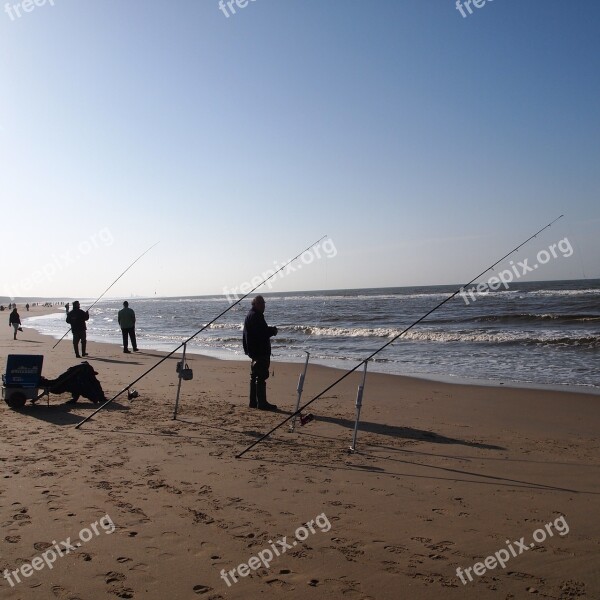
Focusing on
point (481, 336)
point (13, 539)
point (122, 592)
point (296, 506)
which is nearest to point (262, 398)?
point (296, 506)

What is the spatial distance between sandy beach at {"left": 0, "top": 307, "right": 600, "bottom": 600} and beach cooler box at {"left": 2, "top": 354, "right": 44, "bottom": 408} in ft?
1.12

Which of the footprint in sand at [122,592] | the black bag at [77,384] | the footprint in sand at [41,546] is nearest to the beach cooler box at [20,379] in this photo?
the black bag at [77,384]

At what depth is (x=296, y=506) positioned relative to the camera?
14.3 feet

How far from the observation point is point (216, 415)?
7.82 m

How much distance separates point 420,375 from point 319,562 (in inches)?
382

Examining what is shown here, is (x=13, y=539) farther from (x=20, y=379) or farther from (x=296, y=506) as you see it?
(x=20, y=379)

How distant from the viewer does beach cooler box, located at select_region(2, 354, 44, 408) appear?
803cm

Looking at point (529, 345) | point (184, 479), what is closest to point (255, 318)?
point (184, 479)

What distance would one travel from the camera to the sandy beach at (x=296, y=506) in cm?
327

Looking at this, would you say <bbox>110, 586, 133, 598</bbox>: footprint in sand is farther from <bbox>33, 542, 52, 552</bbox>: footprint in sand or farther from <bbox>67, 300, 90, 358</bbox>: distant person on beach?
<bbox>67, 300, 90, 358</bbox>: distant person on beach

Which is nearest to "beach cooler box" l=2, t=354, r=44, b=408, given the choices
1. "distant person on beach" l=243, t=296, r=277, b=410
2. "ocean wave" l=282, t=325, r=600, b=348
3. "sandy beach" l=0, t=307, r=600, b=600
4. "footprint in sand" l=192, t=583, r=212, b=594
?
"sandy beach" l=0, t=307, r=600, b=600

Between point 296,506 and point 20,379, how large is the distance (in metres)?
5.65

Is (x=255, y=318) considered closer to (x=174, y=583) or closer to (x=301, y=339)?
(x=174, y=583)

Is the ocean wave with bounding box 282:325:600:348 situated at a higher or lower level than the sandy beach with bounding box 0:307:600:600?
lower
